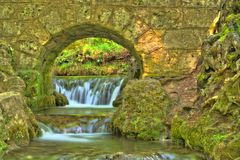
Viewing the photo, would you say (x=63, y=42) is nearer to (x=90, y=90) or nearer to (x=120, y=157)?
(x=90, y=90)

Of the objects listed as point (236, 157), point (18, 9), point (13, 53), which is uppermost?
point (18, 9)

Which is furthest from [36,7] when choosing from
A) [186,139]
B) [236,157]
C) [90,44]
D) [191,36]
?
[90,44]

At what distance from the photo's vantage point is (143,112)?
7.85 meters

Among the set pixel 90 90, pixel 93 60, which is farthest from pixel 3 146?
pixel 93 60

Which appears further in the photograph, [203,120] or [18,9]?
[18,9]

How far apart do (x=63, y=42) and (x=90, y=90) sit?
106 inches

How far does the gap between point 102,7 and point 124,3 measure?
46 cm

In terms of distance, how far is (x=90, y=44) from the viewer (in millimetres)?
19109

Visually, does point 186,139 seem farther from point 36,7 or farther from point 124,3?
point 36,7

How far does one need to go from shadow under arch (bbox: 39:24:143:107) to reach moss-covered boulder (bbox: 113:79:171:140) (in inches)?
69.9

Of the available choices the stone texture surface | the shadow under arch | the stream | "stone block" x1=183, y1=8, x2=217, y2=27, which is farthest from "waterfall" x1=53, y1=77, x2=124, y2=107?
the stone texture surface

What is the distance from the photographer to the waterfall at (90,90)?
1233cm

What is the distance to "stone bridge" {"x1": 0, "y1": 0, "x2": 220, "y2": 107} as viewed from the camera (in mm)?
9602

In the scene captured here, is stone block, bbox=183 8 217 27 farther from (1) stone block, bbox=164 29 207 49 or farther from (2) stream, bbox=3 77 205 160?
(2) stream, bbox=3 77 205 160
